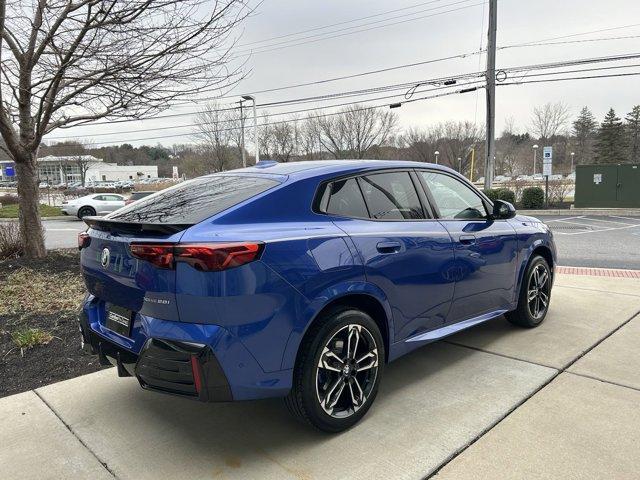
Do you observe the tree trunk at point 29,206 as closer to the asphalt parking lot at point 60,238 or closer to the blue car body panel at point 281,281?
the blue car body panel at point 281,281

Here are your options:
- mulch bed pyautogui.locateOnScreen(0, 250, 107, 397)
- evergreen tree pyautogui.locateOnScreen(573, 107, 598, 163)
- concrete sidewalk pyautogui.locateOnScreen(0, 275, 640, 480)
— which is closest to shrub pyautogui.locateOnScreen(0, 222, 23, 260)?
mulch bed pyautogui.locateOnScreen(0, 250, 107, 397)

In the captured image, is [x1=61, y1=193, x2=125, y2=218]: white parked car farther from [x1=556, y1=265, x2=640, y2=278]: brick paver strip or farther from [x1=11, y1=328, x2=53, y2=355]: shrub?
[x1=556, y1=265, x2=640, y2=278]: brick paver strip

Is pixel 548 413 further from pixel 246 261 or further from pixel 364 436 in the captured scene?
pixel 246 261

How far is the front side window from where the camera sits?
388 cm

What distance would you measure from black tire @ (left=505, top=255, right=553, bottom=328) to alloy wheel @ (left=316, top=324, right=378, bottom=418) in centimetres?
221

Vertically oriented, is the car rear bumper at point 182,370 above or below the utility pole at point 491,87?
below

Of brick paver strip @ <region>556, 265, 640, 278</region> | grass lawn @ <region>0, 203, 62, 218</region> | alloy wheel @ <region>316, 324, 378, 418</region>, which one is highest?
alloy wheel @ <region>316, 324, 378, 418</region>

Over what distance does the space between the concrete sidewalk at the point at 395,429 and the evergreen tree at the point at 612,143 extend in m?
72.0

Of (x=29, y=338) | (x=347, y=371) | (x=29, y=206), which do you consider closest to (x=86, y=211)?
(x=29, y=206)

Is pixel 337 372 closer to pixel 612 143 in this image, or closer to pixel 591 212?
pixel 591 212

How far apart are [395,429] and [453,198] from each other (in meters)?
1.96

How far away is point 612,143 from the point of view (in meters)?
65.1

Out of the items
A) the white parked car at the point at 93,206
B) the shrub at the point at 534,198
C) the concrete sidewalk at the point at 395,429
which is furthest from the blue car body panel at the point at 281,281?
the white parked car at the point at 93,206

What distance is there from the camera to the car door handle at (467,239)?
376 cm
